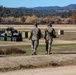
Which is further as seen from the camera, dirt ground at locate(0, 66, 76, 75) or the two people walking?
the two people walking

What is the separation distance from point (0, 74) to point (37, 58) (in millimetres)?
3388

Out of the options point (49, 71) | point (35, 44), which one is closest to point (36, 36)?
point (35, 44)

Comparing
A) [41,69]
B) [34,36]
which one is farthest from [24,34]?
[41,69]

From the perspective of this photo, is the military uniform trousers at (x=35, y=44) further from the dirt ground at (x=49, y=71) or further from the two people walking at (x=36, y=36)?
the dirt ground at (x=49, y=71)

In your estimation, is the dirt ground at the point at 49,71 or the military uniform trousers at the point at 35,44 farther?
the military uniform trousers at the point at 35,44

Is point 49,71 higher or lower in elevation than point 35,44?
higher

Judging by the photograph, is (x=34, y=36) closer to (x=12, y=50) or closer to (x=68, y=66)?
(x=68, y=66)

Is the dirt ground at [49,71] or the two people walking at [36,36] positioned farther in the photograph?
the two people walking at [36,36]

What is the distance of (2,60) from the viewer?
15680 millimetres

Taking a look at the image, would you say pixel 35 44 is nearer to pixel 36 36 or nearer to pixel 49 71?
pixel 36 36

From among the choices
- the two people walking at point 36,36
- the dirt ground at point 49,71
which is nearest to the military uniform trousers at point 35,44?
the two people walking at point 36,36

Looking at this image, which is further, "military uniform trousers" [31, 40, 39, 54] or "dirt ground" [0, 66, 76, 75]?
"military uniform trousers" [31, 40, 39, 54]

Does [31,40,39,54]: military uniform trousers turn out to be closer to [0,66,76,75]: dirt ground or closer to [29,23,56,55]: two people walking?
[29,23,56,55]: two people walking

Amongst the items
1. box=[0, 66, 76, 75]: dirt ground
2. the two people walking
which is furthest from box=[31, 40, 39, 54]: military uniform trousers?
box=[0, 66, 76, 75]: dirt ground
